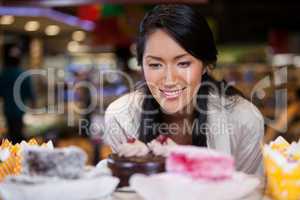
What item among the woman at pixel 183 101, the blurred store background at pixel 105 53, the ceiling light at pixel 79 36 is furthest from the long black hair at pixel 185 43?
the ceiling light at pixel 79 36

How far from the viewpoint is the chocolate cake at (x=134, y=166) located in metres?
1.24

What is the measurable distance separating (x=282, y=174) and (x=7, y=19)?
6735mm

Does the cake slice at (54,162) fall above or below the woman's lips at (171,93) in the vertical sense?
below

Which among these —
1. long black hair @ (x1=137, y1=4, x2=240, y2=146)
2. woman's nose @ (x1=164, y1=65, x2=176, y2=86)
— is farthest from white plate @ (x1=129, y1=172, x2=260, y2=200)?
long black hair @ (x1=137, y1=4, x2=240, y2=146)

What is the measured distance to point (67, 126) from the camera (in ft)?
25.3

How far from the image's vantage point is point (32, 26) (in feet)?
28.1

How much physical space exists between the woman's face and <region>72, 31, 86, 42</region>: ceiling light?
843cm

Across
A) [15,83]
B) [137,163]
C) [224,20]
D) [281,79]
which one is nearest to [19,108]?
[15,83]

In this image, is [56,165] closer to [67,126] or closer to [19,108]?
[19,108]

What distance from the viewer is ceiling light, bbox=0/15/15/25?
6.94 metres

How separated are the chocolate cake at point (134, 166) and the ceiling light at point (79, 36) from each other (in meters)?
8.82

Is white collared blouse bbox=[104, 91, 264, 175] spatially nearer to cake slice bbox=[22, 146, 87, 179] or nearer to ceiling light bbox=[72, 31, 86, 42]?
cake slice bbox=[22, 146, 87, 179]

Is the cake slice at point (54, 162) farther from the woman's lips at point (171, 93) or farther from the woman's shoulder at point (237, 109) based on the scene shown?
the woman's shoulder at point (237, 109)

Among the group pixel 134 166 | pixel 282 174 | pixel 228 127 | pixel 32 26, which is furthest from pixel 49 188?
pixel 32 26
